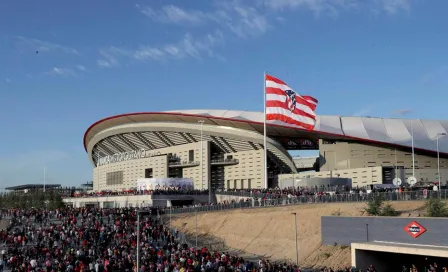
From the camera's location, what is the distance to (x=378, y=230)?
3039cm

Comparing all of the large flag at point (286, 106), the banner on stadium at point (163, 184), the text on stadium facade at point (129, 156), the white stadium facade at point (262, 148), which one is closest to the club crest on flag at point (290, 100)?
the large flag at point (286, 106)

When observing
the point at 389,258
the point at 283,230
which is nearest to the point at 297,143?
the point at 283,230

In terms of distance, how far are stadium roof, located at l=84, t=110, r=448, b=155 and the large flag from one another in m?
22.6

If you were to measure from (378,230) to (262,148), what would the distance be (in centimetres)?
4719

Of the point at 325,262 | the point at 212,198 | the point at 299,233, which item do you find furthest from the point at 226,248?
the point at 212,198

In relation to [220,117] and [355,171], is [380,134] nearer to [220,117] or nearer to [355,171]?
[355,171]

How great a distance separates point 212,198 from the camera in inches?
Result: 2640

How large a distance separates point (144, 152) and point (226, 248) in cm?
5511

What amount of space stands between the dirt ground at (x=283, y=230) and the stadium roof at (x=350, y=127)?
27410 millimetres

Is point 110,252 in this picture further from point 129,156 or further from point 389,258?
point 129,156

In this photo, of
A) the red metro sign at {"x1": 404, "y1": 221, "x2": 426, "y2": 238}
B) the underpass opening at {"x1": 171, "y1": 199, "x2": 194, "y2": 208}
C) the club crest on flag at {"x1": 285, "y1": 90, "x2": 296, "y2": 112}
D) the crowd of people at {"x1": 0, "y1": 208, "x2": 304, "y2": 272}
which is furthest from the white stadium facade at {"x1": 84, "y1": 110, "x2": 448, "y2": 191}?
the red metro sign at {"x1": 404, "y1": 221, "x2": 426, "y2": 238}

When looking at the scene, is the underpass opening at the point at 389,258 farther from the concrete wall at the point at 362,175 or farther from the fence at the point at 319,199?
the concrete wall at the point at 362,175

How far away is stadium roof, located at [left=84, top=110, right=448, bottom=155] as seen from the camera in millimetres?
72125

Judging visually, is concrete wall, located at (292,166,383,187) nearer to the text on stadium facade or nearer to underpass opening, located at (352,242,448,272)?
the text on stadium facade
